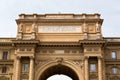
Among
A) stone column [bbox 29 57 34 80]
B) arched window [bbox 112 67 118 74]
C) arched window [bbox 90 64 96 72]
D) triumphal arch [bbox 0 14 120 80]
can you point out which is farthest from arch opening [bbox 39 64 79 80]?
arched window [bbox 112 67 118 74]

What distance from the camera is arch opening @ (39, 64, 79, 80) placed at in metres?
56.2

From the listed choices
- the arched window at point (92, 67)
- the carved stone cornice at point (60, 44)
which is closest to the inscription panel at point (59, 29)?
the carved stone cornice at point (60, 44)

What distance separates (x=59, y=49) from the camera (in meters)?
55.7

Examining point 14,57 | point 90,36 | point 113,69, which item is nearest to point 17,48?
point 14,57

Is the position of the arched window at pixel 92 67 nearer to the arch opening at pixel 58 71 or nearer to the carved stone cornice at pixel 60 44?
the arch opening at pixel 58 71

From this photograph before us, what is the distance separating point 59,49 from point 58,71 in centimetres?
605

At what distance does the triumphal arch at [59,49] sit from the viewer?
5419 centimetres

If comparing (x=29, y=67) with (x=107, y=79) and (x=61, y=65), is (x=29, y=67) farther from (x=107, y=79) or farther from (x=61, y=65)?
(x=107, y=79)

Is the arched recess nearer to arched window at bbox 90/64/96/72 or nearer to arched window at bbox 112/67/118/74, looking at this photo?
arched window at bbox 90/64/96/72

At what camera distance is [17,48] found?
55031 millimetres

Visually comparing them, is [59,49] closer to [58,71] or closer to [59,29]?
[59,29]

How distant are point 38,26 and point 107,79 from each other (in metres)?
14.6

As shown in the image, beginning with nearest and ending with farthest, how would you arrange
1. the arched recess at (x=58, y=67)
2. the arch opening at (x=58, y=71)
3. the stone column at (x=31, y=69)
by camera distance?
the stone column at (x=31, y=69)
the arched recess at (x=58, y=67)
the arch opening at (x=58, y=71)

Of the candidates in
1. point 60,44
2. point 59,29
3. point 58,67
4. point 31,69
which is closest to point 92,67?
point 58,67
